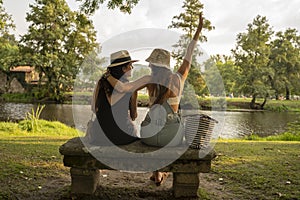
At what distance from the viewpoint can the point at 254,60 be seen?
113 ft

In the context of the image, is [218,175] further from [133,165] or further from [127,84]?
[127,84]

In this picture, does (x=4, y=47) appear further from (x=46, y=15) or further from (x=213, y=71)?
(x=213, y=71)

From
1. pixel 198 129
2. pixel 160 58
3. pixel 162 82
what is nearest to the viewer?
pixel 198 129

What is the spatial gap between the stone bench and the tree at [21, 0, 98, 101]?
29342 millimetres

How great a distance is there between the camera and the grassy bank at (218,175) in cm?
389

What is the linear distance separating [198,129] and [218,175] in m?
1.80

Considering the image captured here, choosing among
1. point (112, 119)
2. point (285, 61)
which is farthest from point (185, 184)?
point (285, 61)

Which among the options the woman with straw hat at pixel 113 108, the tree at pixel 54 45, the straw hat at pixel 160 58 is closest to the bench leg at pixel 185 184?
the woman with straw hat at pixel 113 108

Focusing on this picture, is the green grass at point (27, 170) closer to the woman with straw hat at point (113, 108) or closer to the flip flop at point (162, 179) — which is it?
the woman with straw hat at point (113, 108)

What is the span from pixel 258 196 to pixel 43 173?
3.20 m

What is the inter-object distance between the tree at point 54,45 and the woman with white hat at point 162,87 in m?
29.0

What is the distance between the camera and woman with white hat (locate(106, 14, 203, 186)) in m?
3.53

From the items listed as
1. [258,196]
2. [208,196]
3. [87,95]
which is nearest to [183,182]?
[208,196]

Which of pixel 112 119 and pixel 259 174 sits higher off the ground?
pixel 112 119
